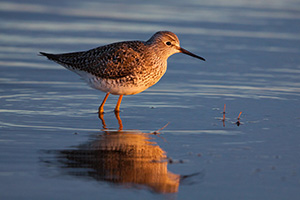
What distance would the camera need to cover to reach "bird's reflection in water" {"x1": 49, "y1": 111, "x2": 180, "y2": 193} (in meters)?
5.89

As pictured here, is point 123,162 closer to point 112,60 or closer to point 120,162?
point 120,162

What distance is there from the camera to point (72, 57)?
991cm

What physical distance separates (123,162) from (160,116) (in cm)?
241

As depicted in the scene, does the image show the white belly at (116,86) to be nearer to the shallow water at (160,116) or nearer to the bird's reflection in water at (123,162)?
the shallow water at (160,116)

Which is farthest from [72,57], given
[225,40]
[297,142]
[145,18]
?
[145,18]

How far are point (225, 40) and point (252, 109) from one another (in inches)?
218

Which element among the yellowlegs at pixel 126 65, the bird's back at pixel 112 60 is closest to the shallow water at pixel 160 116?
the yellowlegs at pixel 126 65

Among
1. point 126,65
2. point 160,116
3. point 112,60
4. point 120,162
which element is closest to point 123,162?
point 120,162

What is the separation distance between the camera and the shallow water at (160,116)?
5.86 metres

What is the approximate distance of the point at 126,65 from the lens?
9.23 meters

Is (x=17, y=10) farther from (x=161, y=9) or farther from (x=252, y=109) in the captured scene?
(x=252, y=109)

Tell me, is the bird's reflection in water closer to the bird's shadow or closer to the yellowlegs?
the bird's shadow

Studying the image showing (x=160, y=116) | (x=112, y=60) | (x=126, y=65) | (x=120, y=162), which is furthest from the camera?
(x=112, y=60)

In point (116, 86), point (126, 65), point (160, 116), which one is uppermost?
point (126, 65)
